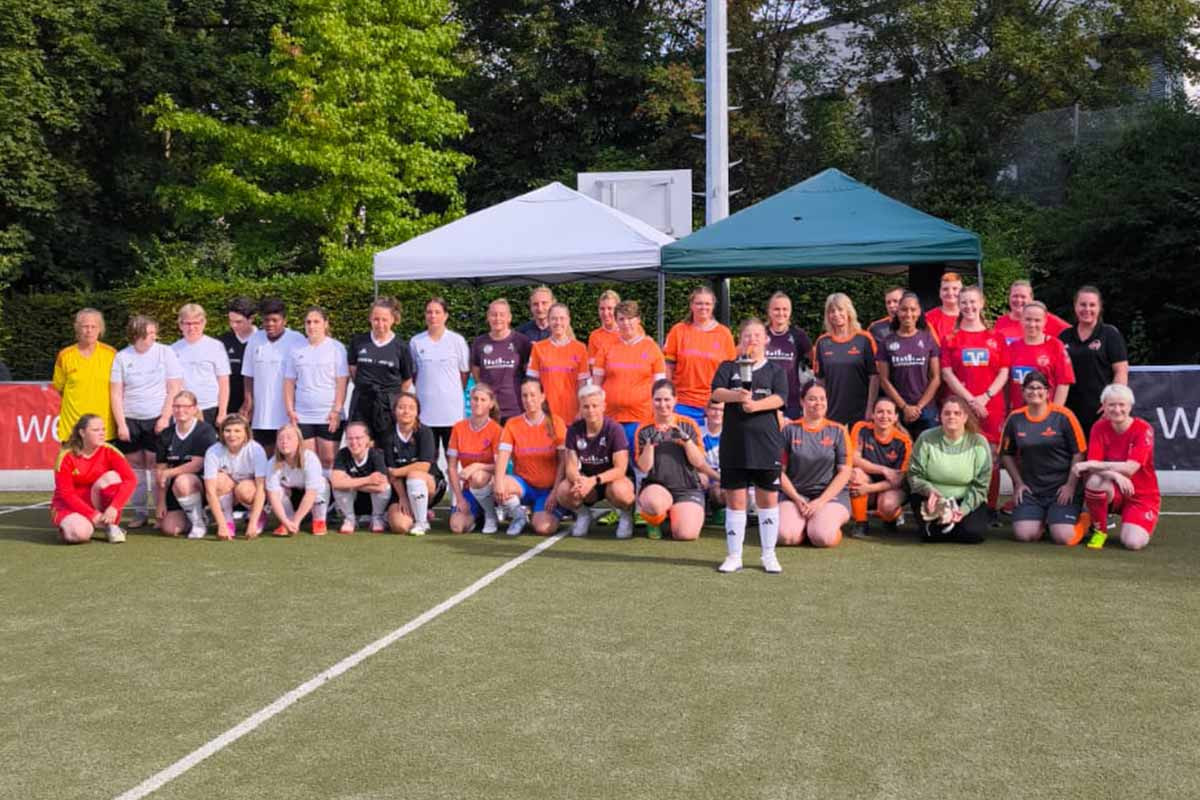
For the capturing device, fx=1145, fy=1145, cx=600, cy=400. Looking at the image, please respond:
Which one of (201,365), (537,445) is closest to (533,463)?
(537,445)

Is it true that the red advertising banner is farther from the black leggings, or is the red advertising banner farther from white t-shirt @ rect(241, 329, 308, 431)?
the black leggings

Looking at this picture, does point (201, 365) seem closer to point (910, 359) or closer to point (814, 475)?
point (814, 475)

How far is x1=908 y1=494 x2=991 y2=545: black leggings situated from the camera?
7.96 metres

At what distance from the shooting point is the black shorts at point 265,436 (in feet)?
30.4

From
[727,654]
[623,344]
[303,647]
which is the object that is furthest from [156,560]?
[727,654]

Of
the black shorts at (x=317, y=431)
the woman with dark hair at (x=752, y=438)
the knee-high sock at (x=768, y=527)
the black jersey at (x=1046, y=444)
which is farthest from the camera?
the black shorts at (x=317, y=431)

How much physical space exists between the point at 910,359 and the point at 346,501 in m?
4.43

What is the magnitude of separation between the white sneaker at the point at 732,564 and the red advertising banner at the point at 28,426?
26.3ft

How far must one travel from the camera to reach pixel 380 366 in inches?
356

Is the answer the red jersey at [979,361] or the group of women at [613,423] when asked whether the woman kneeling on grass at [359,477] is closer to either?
the group of women at [613,423]

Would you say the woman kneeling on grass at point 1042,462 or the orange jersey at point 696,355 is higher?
the orange jersey at point 696,355

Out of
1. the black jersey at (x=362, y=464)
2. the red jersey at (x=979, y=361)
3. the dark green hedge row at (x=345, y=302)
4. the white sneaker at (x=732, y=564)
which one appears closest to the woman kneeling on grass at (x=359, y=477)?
the black jersey at (x=362, y=464)

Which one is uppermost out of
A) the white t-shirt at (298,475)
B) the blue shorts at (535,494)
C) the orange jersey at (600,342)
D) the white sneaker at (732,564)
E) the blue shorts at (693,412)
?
the orange jersey at (600,342)

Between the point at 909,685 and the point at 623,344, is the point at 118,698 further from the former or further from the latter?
the point at 623,344
